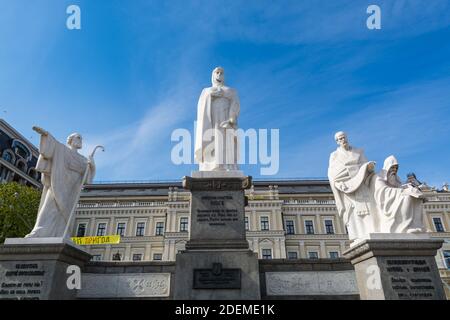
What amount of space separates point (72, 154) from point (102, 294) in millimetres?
3439

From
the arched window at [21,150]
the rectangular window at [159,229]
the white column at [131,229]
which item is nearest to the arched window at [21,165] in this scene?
the arched window at [21,150]

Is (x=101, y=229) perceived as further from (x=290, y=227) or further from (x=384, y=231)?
(x=384, y=231)

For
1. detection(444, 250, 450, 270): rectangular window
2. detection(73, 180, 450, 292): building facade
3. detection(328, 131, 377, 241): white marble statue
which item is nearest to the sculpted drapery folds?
detection(328, 131, 377, 241): white marble statue

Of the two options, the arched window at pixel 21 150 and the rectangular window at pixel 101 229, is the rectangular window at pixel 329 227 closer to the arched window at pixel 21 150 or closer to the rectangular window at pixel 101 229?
the rectangular window at pixel 101 229

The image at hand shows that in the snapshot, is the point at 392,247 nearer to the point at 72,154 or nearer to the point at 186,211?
the point at 72,154

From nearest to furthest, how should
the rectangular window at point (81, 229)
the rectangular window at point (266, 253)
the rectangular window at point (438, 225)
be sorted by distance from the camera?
the rectangular window at point (438, 225)
the rectangular window at point (266, 253)
the rectangular window at point (81, 229)

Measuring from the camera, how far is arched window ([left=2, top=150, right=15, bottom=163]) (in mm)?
47906

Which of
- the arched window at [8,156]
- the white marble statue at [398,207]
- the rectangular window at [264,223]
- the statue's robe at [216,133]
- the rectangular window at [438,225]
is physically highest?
the arched window at [8,156]

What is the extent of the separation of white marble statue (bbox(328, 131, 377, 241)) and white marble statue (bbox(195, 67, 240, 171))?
267cm

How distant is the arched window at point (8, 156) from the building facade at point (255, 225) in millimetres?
12840

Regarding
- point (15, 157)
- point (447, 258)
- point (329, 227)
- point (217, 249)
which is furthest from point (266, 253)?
point (15, 157)

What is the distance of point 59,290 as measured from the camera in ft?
20.5

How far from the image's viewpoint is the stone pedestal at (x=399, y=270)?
20.0 ft

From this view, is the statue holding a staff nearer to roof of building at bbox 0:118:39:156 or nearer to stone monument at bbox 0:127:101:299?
stone monument at bbox 0:127:101:299
